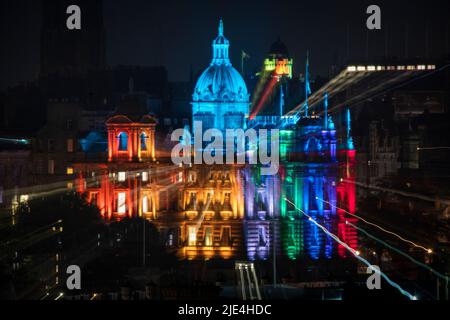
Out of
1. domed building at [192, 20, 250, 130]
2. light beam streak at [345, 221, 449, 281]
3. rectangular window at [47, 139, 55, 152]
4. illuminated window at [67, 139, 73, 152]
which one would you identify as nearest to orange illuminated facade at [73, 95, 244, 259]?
illuminated window at [67, 139, 73, 152]

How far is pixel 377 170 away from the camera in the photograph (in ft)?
62.3

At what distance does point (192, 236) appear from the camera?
16.4 metres

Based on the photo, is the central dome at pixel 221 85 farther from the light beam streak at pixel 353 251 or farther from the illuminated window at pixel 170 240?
the light beam streak at pixel 353 251

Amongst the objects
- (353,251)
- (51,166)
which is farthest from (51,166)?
(353,251)

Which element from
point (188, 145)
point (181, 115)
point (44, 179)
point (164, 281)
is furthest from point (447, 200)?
point (181, 115)

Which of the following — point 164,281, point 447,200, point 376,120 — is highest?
point 376,120

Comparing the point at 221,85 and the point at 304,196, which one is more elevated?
the point at 221,85

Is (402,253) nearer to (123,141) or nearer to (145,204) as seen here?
(145,204)

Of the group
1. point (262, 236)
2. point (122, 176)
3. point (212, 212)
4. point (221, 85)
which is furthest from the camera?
point (221, 85)

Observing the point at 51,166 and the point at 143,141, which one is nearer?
the point at 143,141

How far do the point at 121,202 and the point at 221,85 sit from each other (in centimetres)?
791

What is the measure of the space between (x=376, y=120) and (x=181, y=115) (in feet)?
27.6
